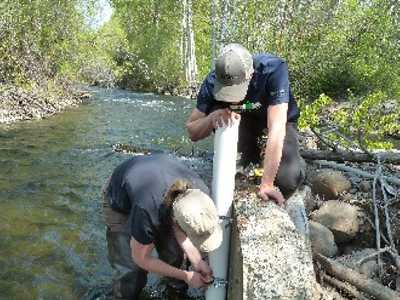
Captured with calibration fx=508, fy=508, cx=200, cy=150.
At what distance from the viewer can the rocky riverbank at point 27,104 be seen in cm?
1438

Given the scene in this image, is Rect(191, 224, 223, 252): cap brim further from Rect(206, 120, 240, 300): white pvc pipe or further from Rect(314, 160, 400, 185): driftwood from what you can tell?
Rect(314, 160, 400, 185): driftwood

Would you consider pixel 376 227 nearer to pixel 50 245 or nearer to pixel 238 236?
pixel 238 236

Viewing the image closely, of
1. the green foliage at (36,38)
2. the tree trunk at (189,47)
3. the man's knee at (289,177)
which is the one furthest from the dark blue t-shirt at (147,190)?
the tree trunk at (189,47)

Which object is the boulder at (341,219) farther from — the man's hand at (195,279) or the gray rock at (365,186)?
the man's hand at (195,279)

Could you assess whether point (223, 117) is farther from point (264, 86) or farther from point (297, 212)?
point (297, 212)

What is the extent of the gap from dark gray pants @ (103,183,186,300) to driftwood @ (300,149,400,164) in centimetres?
309

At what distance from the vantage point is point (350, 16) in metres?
20.8

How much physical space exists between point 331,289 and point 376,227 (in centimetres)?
128

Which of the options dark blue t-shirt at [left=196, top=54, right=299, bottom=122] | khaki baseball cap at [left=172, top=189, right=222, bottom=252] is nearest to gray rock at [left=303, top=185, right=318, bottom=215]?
dark blue t-shirt at [left=196, top=54, right=299, bottom=122]

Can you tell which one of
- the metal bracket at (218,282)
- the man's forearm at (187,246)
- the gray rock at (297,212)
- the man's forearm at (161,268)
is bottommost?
the metal bracket at (218,282)

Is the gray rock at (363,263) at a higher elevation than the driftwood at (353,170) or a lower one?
lower

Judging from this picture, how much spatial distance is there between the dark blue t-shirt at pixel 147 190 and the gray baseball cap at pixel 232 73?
64 cm

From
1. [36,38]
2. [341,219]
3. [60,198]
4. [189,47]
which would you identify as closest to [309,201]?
[341,219]

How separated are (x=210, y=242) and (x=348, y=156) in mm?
3775
